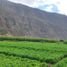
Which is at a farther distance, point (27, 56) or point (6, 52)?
point (6, 52)

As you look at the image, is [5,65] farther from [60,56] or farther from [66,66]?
[60,56]

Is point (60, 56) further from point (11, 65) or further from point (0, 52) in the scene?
point (11, 65)

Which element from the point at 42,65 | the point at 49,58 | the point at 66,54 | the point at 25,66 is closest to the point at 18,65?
the point at 25,66

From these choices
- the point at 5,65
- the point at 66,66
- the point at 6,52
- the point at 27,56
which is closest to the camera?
the point at 5,65

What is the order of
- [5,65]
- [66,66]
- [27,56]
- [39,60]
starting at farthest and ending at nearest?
[27,56] < [39,60] < [66,66] < [5,65]

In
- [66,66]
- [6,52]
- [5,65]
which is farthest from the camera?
[6,52]

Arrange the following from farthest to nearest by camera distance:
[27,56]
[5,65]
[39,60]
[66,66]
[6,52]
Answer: [6,52] → [27,56] → [39,60] → [66,66] → [5,65]

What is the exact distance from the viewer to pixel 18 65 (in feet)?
91.9

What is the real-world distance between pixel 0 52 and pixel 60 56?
8770mm

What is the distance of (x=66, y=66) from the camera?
29.9 m

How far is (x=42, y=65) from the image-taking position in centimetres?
3022

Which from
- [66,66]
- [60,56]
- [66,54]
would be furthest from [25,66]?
[66,54]

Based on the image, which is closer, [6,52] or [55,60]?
[55,60]

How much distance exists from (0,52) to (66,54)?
976cm
